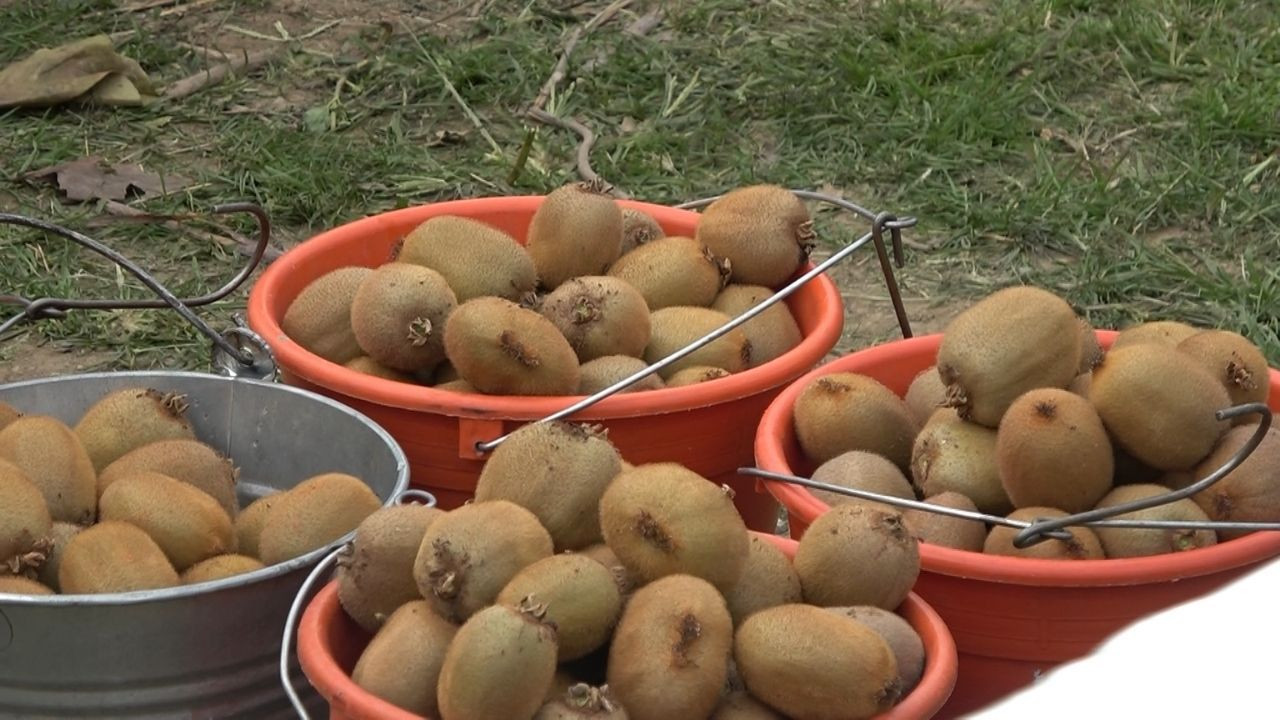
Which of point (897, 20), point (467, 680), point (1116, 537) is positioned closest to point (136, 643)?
point (467, 680)

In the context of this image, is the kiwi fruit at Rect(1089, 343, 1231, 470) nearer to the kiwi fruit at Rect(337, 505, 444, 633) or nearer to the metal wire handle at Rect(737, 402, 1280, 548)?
the metal wire handle at Rect(737, 402, 1280, 548)

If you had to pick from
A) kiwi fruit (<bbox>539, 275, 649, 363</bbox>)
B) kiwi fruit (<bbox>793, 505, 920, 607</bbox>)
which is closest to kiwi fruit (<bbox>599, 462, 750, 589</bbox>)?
kiwi fruit (<bbox>793, 505, 920, 607</bbox>)

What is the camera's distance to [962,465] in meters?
2.22

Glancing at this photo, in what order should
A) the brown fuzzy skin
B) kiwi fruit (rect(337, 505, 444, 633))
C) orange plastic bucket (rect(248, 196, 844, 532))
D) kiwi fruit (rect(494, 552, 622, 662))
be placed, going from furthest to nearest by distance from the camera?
1. the brown fuzzy skin
2. orange plastic bucket (rect(248, 196, 844, 532))
3. kiwi fruit (rect(337, 505, 444, 633))
4. kiwi fruit (rect(494, 552, 622, 662))

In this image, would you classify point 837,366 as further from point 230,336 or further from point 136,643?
point 136,643

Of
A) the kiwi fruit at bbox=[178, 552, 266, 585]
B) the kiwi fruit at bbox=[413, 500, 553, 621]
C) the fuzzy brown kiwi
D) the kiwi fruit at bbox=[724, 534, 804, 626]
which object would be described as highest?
the kiwi fruit at bbox=[413, 500, 553, 621]

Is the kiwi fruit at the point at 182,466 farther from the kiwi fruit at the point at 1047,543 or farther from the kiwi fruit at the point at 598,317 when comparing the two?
the kiwi fruit at the point at 1047,543

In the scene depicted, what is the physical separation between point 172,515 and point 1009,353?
42.3 inches

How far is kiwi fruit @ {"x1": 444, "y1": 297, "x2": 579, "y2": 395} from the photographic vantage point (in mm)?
2297

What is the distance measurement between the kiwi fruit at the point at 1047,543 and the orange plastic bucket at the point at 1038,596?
0.05m

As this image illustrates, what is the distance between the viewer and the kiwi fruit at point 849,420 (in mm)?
2309

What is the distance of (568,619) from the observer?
1.69m

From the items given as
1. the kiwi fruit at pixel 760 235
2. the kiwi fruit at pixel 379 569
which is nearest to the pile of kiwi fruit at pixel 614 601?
the kiwi fruit at pixel 379 569

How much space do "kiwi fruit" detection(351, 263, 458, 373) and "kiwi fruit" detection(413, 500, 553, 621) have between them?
705mm
